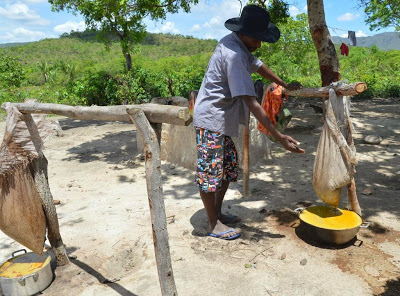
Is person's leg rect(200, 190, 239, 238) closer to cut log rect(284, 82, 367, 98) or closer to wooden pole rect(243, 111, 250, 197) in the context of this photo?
wooden pole rect(243, 111, 250, 197)

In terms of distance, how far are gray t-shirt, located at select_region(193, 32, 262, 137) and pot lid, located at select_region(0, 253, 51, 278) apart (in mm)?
1679

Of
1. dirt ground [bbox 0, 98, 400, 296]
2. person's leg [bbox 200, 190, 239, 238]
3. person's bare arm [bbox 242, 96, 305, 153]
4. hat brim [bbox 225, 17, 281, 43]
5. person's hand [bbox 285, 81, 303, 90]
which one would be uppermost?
hat brim [bbox 225, 17, 281, 43]

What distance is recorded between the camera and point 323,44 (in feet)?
11.7

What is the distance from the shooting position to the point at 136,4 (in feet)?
18.7

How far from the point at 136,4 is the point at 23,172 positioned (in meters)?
4.05

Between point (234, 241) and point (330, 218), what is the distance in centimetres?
86

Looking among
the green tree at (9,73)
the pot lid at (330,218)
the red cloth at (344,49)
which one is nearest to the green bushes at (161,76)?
the green tree at (9,73)

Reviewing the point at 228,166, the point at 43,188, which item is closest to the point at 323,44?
the point at 228,166

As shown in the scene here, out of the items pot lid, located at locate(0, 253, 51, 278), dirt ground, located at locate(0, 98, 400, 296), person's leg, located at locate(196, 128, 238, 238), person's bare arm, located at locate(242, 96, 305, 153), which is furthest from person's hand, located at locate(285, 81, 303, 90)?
pot lid, located at locate(0, 253, 51, 278)

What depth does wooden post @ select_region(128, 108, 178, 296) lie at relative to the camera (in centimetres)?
190

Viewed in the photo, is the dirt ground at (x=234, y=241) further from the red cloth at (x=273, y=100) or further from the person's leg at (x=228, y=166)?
the red cloth at (x=273, y=100)

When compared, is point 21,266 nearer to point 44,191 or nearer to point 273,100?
point 44,191

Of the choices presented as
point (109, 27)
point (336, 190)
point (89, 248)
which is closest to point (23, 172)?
point (89, 248)

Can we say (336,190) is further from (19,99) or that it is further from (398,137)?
(19,99)
